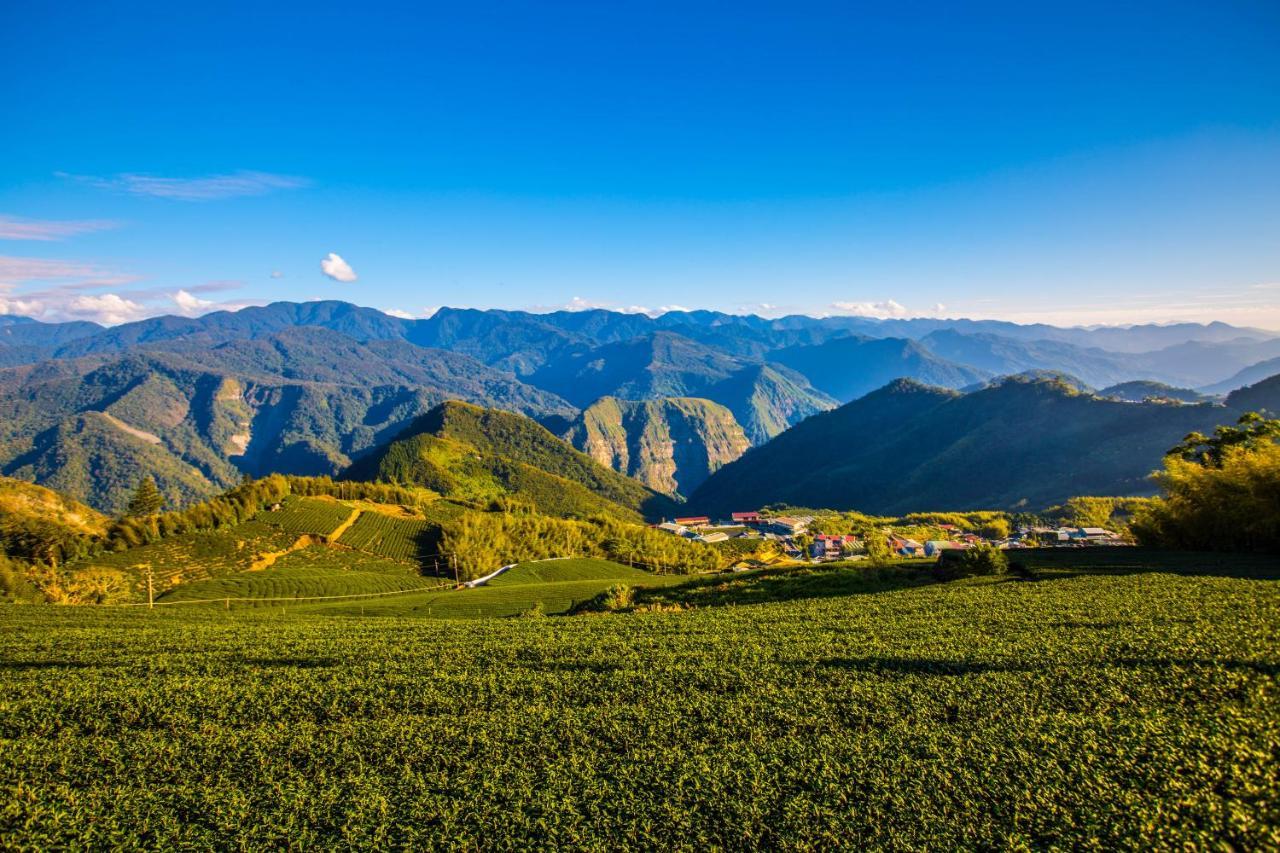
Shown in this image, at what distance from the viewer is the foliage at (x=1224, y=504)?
1633 inches

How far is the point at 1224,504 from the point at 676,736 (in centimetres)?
5379

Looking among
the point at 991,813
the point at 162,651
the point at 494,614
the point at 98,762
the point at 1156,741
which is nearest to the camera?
the point at 991,813

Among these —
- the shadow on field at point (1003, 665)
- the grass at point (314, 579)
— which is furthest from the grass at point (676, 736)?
the grass at point (314, 579)

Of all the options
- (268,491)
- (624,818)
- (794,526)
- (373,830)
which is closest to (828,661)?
(624,818)

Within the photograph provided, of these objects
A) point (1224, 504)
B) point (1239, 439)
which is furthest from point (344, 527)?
point (1239, 439)

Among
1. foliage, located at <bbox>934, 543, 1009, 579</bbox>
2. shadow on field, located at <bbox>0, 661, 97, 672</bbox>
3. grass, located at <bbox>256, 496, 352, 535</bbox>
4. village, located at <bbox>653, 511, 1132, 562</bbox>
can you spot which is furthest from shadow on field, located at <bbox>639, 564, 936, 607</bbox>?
grass, located at <bbox>256, 496, 352, 535</bbox>

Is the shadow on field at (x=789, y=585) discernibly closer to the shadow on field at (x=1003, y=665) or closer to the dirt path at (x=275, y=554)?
the shadow on field at (x=1003, y=665)

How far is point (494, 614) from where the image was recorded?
4425 centimetres

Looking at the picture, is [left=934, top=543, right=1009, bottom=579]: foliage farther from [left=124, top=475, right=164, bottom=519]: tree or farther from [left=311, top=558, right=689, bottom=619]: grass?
[left=124, top=475, right=164, bottom=519]: tree

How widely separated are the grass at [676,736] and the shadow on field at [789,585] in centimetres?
1176

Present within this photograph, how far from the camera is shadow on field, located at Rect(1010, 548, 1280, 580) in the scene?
33.7m

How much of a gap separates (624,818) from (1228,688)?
62.6 feet

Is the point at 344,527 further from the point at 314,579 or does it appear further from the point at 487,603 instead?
the point at 487,603

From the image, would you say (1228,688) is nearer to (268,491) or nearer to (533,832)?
(533,832)
